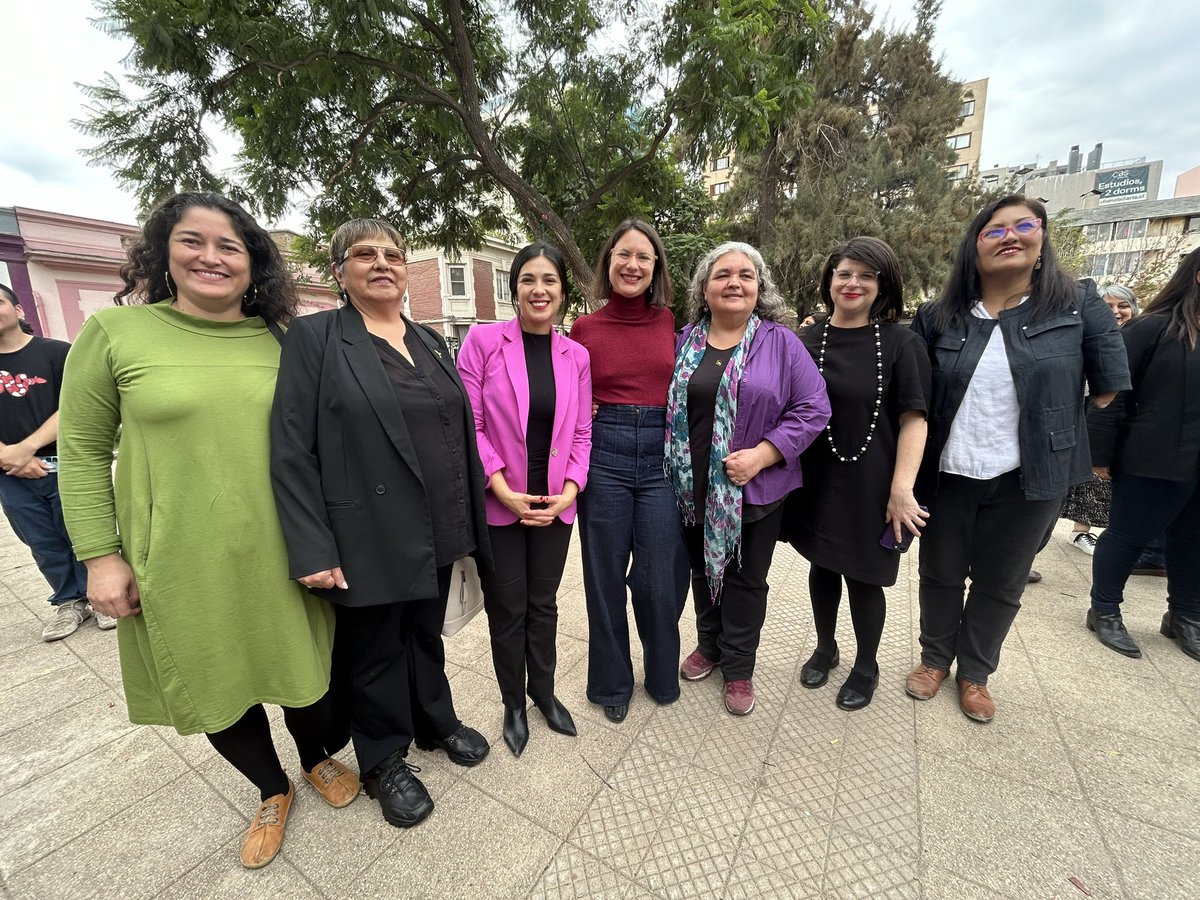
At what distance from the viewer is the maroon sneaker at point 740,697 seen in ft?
7.92

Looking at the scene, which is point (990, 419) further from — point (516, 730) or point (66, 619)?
point (66, 619)

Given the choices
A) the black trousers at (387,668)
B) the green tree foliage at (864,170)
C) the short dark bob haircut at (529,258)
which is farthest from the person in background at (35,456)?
the green tree foliage at (864,170)

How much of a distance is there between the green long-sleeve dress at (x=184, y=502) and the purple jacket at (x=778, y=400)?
Result: 173cm

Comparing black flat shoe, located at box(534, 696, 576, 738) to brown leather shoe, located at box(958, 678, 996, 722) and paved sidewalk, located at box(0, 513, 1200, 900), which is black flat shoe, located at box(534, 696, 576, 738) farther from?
brown leather shoe, located at box(958, 678, 996, 722)

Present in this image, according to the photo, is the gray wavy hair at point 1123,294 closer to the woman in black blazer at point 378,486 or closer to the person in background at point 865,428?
the person in background at point 865,428

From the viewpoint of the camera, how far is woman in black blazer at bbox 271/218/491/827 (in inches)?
60.8

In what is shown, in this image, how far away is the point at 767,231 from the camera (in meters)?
16.1

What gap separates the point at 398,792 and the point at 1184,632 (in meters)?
4.24

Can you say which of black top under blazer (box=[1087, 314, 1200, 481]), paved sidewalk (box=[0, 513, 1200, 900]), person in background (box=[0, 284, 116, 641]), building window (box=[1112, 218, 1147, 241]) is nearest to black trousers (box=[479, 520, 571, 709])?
paved sidewalk (box=[0, 513, 1200, 900])

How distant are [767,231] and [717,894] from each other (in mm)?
17504

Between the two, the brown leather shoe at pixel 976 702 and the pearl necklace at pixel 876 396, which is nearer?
the pearl necklace at pixel 876 396

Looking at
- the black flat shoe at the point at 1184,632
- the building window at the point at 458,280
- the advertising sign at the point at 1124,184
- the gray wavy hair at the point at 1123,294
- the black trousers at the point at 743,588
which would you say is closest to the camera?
the black trousers at the point at 743,588

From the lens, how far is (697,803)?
6.34 feet

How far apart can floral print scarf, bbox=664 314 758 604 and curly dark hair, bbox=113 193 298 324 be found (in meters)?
1.50
